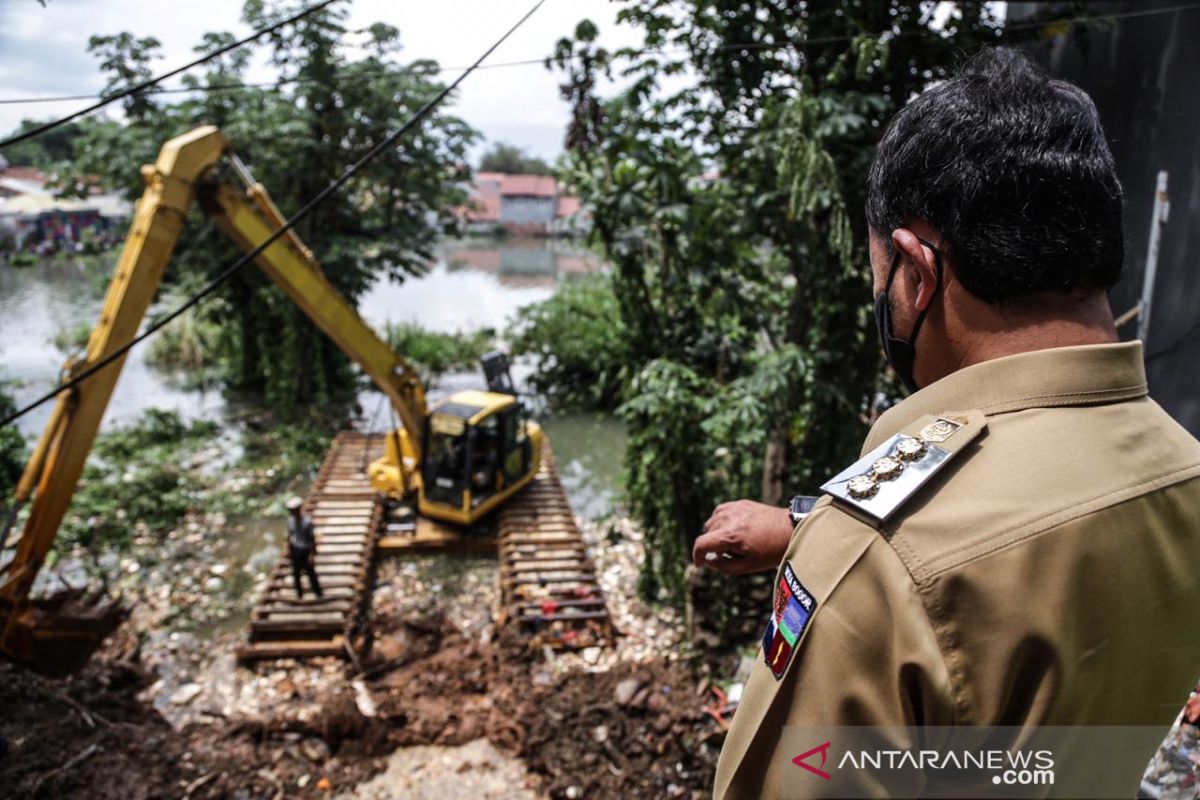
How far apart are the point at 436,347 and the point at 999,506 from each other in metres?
15.3

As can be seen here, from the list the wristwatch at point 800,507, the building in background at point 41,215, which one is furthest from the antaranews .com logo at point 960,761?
the building in background at point 41,215

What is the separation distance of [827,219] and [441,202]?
31.8 feet

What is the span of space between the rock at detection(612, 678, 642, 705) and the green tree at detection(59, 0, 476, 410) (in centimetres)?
894

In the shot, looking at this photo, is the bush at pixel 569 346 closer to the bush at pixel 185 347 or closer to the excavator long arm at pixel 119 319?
the bush at pixel 185 347

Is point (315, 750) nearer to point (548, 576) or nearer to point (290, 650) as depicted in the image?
point (290, 650)

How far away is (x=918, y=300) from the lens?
1.07 m

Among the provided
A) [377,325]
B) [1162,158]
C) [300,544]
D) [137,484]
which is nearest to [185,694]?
[300,544]

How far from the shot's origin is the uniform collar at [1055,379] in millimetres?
928

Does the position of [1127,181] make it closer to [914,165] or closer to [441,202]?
[914,165]

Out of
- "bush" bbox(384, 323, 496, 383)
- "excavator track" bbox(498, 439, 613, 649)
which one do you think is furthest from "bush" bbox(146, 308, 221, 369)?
"excavator track" bbox(498, 439, 613, 649)

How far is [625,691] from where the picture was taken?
5059mm

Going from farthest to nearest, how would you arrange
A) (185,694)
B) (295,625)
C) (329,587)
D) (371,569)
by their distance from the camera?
(371,569)
(329,587)
(295,625)
(185,694)

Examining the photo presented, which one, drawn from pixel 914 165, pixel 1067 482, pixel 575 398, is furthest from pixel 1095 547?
pixel 575 398

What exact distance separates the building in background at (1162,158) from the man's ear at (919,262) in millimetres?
3955
